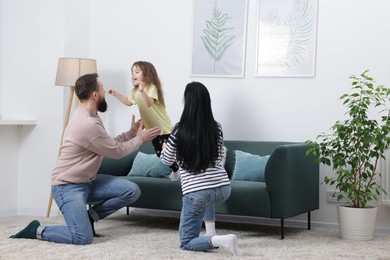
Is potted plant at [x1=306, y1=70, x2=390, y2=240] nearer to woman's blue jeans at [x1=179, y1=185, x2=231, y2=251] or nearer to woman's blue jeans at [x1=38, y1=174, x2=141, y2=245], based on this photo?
woman's blue jeans at [x1=179, y1=185, x2=231, y2=251]

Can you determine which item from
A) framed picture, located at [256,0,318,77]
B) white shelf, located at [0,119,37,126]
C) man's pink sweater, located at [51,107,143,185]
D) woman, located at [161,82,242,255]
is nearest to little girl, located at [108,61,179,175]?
man's pink sweater, located at [51,107,143,185]

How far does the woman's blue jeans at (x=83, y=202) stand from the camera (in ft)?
15.3

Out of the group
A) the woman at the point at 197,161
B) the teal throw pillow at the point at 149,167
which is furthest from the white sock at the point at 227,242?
the teal throw pillow at the point at 149,167

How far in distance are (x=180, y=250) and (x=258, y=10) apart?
8.24 feet

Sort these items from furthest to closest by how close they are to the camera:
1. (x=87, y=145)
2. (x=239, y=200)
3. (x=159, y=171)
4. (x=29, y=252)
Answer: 1. (x=159, y=171)
2. (x=239, y=200)
3. (x=87, y=145)
4. (x=29, y=252)

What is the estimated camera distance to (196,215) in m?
4.38

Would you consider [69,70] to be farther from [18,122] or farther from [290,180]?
[290,180]

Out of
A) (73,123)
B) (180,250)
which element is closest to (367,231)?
(180,250)

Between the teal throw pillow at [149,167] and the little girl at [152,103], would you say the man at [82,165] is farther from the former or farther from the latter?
the teal throw pillow at [149,167]

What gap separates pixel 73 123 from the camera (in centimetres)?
478

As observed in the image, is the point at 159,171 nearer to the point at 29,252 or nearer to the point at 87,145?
the point at 87,145

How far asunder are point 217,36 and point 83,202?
2233 mm

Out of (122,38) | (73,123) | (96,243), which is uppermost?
(122,38)

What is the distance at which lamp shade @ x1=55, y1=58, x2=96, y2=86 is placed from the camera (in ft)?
19.7
